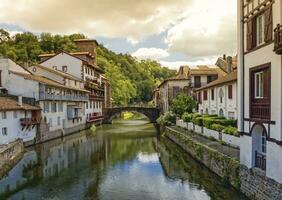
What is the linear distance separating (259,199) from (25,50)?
91.3 metres

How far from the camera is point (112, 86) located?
4555 inches

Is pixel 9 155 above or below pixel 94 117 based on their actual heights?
below

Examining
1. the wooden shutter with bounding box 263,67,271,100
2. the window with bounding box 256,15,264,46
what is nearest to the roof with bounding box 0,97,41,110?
the window with bounding box 256,15,264,46

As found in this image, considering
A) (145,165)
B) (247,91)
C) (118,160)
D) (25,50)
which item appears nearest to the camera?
(247,91)

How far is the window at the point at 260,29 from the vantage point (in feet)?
60.3

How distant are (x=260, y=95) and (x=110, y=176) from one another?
41.1ft

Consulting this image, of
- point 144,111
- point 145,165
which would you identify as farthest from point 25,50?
point 145,165

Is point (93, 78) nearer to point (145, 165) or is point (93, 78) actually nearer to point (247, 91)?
point (145, 165)

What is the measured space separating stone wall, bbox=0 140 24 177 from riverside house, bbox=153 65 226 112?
35215 millimetres

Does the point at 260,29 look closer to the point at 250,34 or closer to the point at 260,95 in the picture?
the point at 250,34

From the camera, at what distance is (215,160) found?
2478 centimetres

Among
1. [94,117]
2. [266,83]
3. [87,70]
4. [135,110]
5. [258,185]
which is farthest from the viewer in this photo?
[135,110]

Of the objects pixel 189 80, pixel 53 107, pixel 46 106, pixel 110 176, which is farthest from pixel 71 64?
pixel 110 176

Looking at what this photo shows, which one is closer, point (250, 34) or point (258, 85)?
point (258, 85)
